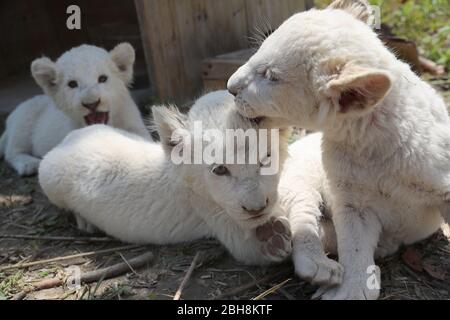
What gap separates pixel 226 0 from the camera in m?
7.69

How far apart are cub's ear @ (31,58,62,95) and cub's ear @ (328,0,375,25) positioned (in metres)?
3.40

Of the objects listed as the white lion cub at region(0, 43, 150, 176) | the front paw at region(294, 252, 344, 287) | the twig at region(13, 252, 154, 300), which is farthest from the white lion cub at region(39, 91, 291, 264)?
the white lion cub at region(0, 43, 150, 176)

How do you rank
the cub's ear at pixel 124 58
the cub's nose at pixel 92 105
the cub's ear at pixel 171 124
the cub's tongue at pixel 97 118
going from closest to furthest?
the cub's ear at pixel 171 124 → the cub's nose at pixel 92 105 → the cub's tongue at pixel 97 118 → the cub's ear at pixel 124 58

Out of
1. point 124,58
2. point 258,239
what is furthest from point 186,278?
point 124,58

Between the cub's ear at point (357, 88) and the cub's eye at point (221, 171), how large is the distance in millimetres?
827

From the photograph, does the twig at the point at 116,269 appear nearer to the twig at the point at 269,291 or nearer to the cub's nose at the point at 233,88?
the twig at the point at 269,291

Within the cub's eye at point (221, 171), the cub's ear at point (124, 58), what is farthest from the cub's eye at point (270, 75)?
the cub's ear at point (124, 58)

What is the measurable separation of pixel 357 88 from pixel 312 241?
1185 millimetres

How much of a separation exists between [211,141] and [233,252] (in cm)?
91

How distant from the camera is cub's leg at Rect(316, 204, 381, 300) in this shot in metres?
3.57

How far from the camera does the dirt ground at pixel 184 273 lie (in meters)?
3.88

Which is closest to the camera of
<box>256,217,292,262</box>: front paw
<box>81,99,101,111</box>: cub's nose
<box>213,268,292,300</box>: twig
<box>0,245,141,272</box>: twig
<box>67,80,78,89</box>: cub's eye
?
<box>213,268,292,300</box>: twig

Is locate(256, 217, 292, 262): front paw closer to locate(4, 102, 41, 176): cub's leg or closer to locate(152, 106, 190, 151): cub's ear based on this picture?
locate(152, 106, 190, 151): cub's ear

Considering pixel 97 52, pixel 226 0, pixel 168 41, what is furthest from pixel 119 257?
pixel 226 0
